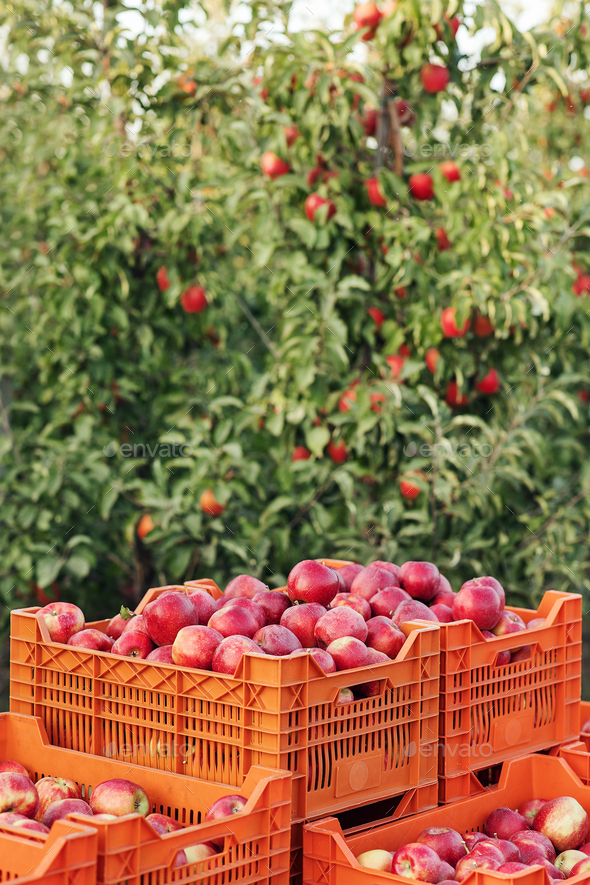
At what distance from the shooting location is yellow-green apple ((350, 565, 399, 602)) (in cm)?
231

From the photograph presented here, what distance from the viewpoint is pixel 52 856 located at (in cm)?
141

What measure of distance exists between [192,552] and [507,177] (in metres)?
1.92

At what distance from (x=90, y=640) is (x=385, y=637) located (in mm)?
621

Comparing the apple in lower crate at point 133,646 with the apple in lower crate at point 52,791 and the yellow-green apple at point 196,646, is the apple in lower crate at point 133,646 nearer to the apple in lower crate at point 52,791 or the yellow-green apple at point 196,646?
the yellow-green apple at point 196,646

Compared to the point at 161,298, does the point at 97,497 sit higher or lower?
lower

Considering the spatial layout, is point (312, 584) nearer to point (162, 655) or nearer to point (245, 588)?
point (245, 588)

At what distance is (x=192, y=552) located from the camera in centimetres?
400

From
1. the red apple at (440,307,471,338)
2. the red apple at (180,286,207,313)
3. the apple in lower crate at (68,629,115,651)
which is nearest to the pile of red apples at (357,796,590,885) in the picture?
the apple in lower crate at (68,629,115,651)

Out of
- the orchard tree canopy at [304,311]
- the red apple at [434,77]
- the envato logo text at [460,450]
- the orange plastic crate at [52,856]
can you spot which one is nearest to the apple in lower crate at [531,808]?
the orange plastic crate at [52,856]

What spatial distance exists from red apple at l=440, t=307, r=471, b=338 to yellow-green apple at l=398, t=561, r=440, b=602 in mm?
1560

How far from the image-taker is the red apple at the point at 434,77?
3871 mm

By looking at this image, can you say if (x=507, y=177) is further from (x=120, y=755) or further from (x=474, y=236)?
(x=120, y=755)

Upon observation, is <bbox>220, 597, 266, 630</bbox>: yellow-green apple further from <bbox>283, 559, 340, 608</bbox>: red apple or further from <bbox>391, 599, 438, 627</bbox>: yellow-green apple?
<bbox>391, 599, 438, 627</bbox>: yellow-green apple

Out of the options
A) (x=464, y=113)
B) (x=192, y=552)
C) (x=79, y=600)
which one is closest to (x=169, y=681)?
(x=192, y=552)
